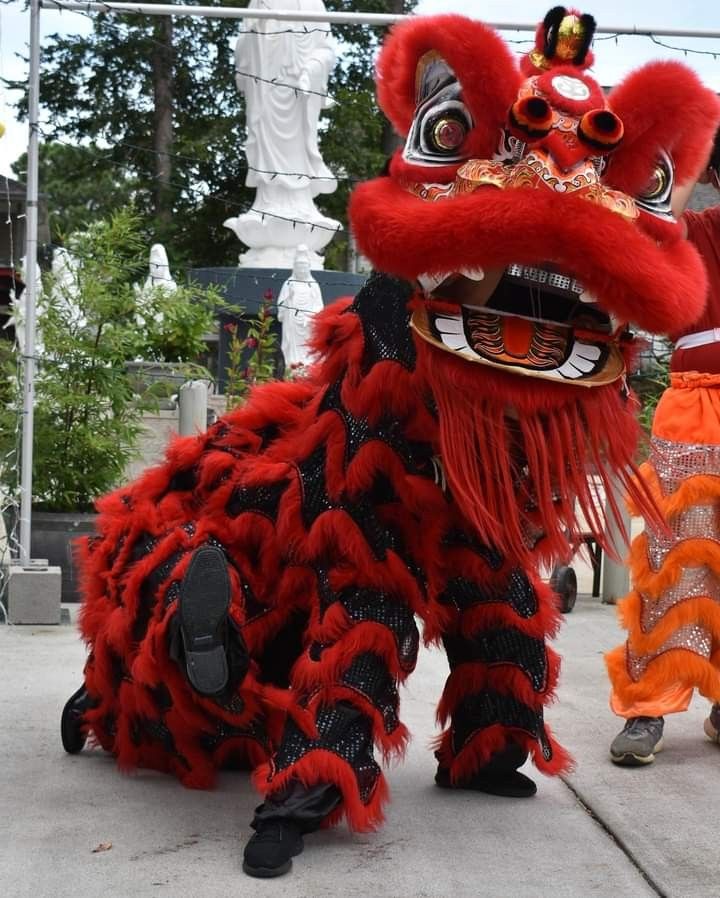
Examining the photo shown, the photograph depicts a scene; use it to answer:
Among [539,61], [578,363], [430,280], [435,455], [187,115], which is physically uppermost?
[539,61]

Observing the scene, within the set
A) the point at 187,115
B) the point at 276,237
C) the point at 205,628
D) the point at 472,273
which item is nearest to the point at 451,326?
the point at 472,273

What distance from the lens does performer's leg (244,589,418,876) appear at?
2650 millimetres

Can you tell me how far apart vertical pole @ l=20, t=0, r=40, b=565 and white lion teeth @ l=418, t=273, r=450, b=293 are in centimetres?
321

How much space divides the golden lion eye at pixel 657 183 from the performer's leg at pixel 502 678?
93 cm

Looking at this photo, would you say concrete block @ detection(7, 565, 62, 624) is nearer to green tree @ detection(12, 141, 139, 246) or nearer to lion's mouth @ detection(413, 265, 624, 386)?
lion's mouth @ detection(413, 265, 624, 386)

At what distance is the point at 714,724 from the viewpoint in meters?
3.86

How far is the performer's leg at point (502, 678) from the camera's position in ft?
10.1

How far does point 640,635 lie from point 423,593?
1095mm

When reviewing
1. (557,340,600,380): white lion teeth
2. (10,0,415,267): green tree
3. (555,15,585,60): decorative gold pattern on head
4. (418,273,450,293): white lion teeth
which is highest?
(555,15,585,60): decorative gold pattern on head

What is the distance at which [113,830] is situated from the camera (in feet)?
9.59

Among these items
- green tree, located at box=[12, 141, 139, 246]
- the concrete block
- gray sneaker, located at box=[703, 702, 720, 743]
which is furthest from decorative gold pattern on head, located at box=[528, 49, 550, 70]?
green tree, located at box=[12, 141, 139, 246]

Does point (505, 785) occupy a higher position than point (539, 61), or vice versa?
point (539, 61)

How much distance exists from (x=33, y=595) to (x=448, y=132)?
3.50 m

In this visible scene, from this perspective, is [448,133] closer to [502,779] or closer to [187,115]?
[502,779]
